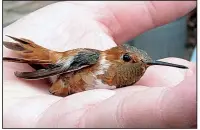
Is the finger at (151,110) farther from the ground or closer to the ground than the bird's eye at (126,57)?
closer to the ground

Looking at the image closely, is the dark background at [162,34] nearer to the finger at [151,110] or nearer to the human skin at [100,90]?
the human skin at [100,90]

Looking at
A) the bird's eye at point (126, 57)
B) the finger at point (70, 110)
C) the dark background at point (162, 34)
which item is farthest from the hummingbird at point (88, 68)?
the dark background at point (162, 34)

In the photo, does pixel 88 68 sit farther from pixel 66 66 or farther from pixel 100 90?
pixel 100 90

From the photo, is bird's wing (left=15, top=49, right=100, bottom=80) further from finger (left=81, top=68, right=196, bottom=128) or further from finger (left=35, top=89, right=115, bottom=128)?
finger (left=81, top=68, right=196, bottom=128)

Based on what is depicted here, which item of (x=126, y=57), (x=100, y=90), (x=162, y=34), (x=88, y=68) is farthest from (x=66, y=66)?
(x=162, y=34)

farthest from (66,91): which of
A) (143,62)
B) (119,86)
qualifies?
(143,62)

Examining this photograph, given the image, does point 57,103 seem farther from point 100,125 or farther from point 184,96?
point 184,96
